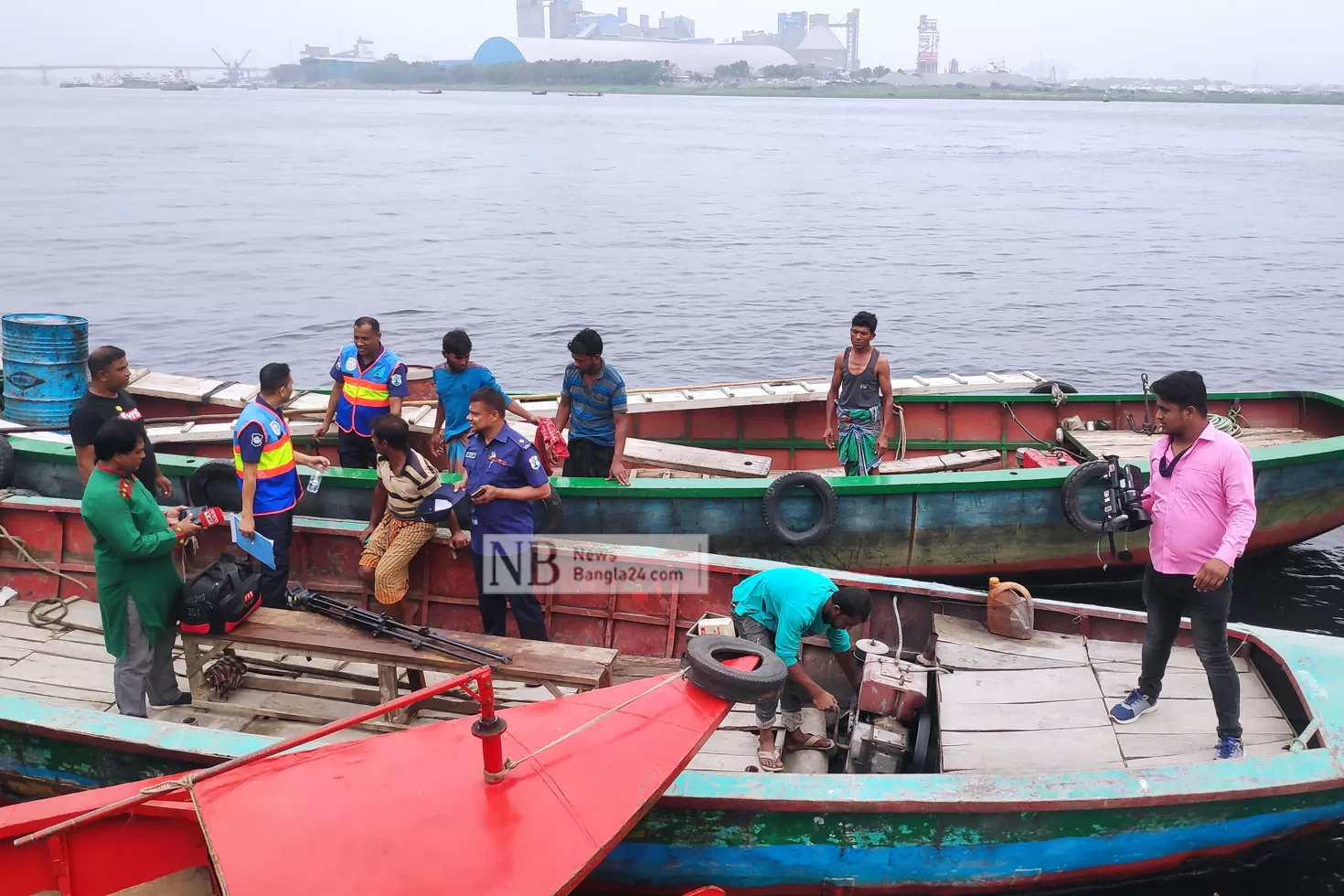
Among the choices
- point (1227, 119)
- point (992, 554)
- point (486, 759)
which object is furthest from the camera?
point (1227, 119)

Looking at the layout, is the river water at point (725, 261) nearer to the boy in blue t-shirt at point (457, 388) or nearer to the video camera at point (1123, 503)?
the video camera at point (1123, 503)

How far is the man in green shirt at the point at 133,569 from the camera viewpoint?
499cm

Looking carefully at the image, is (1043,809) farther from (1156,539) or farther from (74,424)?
(74,424)

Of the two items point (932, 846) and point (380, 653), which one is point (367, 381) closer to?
point (380, 653)

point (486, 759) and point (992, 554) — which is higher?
point (486, 759)

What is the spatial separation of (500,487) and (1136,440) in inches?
272

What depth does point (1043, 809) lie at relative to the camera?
4.74 m

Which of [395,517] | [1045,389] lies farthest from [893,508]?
[395,517]

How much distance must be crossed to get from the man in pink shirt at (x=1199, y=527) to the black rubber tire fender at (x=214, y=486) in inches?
253

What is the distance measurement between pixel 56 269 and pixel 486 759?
29998 millimetres

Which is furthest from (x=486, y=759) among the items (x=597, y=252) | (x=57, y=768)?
(x=597, y=252)

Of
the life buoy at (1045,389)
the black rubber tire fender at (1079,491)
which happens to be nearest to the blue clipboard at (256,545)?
the black rubber tire fender at (1079,491)

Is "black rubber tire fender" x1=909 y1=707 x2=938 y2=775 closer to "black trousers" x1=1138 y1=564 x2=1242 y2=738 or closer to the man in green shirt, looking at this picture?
"black trousers" x1=1138 y1=564 x2=1242 y2=738

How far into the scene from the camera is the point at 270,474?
6215mm
